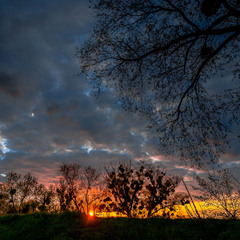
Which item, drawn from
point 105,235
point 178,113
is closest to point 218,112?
point 178,113

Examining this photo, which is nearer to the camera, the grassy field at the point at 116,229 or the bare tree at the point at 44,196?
the grassy field at the point at 116,229

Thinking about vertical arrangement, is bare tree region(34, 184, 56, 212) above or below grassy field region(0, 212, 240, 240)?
above

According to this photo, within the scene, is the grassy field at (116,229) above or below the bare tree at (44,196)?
below

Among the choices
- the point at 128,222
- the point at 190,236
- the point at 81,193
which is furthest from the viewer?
the point at 81,193

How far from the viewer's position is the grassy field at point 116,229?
14.3 feet

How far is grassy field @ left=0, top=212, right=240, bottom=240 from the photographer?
172 inches

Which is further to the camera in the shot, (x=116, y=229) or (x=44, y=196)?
(x=44, y=196)

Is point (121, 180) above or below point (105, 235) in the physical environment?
above

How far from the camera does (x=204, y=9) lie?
5852 mm

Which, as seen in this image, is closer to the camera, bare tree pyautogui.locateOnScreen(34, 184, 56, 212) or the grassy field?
the grassy field

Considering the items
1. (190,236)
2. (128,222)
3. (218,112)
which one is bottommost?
(190,236)

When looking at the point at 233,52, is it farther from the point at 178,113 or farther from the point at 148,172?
the point at 148,172

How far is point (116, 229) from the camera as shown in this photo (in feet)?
16.3

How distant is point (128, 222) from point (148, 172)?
16.5 metres
